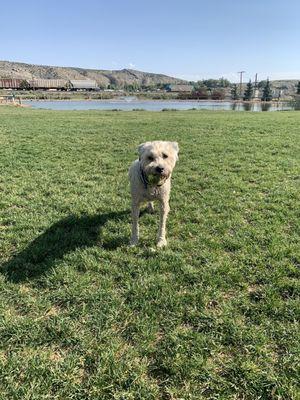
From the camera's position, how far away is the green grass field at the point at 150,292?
109 inches

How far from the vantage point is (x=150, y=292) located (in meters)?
3.84

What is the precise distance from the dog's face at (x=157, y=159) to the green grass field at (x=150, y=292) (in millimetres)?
1154

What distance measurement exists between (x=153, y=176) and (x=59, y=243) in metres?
1.82

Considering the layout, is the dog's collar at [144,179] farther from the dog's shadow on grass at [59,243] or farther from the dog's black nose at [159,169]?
the dog's shadow on grass at [59,243]

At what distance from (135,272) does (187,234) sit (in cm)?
135

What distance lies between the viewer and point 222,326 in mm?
3318

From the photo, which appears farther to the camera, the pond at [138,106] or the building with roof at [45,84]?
the building with roof at [45,84]

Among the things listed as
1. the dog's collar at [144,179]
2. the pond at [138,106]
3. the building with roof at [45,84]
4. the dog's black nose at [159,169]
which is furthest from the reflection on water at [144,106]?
the building with roof at [45,84]

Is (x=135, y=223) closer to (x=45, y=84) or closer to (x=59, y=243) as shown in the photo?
(x=59, y=243)

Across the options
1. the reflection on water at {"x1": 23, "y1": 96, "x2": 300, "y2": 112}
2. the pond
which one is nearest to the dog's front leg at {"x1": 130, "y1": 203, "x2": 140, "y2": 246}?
the reflection on water at {"x1": 23, "y1": 96, "x2": 300, "y2": 112}

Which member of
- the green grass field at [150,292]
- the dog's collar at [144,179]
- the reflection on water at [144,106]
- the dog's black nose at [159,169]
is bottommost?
the green grass field at [150,292]

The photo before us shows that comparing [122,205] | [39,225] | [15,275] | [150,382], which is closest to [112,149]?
[122,205]

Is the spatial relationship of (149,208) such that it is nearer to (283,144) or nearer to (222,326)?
(222,326)

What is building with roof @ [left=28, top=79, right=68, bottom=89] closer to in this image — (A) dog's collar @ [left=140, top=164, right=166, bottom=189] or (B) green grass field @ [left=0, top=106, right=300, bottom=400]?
(B) green grass field @ [left=0, top=106, right=300, bottom=400]
